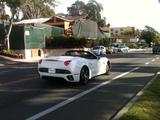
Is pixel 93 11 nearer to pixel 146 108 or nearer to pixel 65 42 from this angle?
pixel 65 42

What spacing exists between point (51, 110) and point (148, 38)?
137 m

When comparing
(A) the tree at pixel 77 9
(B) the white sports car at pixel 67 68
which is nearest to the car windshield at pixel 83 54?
(B) the white sports car at pixel 67 68

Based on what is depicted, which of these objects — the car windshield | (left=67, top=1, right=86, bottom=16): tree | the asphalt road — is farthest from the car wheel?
(left=67, top=1, right=86, bottom=16): tree

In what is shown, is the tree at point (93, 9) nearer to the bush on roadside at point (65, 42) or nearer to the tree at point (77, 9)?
the tree at point (77, 9)

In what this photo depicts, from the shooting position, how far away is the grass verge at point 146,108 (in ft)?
26.5

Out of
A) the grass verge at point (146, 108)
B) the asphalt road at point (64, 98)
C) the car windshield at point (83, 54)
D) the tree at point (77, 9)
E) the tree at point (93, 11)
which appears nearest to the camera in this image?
the grass verge at point (146, 108)

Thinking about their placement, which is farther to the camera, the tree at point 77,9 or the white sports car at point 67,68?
the tree at point 77,9

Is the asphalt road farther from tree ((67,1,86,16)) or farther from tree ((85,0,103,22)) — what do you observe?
tree ((67,1,86,16))

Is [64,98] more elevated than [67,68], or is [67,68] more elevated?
[67,68]

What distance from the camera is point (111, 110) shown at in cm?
929

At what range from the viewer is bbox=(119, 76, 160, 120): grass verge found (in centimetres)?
809

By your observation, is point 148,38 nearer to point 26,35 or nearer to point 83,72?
point 26,35

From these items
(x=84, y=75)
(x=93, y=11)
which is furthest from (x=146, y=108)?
(x=93, y=11)

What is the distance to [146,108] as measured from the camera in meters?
9.00
